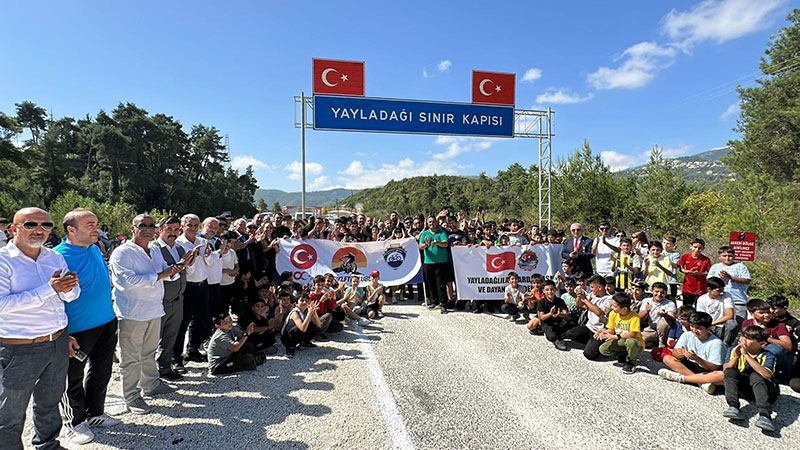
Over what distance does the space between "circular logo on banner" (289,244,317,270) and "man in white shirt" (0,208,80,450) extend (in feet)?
17.7

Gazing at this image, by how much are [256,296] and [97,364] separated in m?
3.07

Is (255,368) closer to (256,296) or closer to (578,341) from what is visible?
(256,296)

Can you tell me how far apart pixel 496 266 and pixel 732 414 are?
483 cm

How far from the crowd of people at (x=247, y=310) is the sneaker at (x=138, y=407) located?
17 mm

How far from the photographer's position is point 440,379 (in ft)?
14.8

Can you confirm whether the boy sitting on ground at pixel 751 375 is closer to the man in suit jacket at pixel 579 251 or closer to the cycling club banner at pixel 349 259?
the man in suit jacket at pixel 579 251

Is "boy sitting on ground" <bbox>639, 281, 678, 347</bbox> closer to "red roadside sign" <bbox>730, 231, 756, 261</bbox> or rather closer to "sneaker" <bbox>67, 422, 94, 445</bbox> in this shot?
"red roadside sign" <bbox>730, 231, 756, 261</bbox>

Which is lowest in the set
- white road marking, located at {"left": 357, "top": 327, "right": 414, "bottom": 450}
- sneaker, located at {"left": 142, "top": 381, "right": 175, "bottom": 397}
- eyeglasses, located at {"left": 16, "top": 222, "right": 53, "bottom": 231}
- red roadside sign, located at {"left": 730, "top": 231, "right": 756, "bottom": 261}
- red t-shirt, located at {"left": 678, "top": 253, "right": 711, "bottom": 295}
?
white road marking, located at {"left": 357, "top": 327, "right": 414, "bottom": 450}

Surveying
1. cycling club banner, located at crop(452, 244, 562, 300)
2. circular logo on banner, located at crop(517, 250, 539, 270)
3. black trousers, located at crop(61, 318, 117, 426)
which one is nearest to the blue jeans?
black trousers, located at crop(61, 318, 117, 426)

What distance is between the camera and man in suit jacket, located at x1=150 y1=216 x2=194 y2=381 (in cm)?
436

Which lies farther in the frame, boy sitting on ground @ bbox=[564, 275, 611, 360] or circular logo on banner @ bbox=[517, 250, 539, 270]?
circular logo on banner @ bbox=[517, 250, 539, 270]

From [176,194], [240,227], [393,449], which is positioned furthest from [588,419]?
[176,194]

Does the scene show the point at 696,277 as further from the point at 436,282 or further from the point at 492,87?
the point at 492,87

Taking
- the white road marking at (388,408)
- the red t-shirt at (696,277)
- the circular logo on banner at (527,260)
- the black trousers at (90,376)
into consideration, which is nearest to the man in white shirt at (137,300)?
the black trousers at (90,376)
